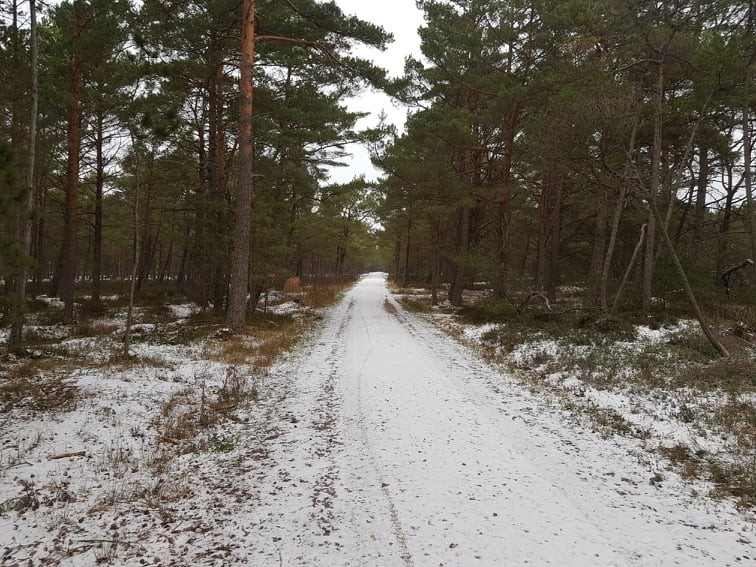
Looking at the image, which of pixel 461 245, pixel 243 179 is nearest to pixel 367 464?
pixel 243 179

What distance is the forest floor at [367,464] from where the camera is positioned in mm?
2971

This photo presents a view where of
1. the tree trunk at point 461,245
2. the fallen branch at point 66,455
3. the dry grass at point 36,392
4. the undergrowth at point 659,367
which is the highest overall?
the tree trunk at point 461,245

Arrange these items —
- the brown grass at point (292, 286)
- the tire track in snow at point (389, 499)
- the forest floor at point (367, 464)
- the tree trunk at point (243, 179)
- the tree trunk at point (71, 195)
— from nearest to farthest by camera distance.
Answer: the tire track in snow at point (389, 499) → the forest floor at point (367, 464) → the tree trunk at point (243, 179) → the tree trunk at point (71, 195) → the brown grass at point (292, 286)

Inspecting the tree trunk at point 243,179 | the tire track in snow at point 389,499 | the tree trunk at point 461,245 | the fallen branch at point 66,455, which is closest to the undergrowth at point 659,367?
the tire track in snow at point 389,499

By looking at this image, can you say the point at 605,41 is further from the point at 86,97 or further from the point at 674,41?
the point at 86,97

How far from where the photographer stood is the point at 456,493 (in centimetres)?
366

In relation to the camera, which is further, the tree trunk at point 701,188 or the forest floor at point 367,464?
the tree trunk at point 701,188

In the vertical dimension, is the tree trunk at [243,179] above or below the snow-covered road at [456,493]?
above

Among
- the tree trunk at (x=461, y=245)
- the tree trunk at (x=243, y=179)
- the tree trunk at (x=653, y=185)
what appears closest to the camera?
the tree trunk at (x=243, y=179)

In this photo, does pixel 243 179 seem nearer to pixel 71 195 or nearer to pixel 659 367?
pixel 71 195

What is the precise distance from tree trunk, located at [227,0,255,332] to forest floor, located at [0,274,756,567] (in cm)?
297

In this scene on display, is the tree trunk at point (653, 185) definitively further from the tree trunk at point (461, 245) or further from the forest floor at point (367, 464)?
the tree trunk at point (461, 245)

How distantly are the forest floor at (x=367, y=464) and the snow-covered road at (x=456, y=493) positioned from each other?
0.02 meters

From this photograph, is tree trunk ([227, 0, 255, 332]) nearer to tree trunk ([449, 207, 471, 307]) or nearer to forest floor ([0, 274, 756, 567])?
forest floor ([0, 274, 756, 567])
